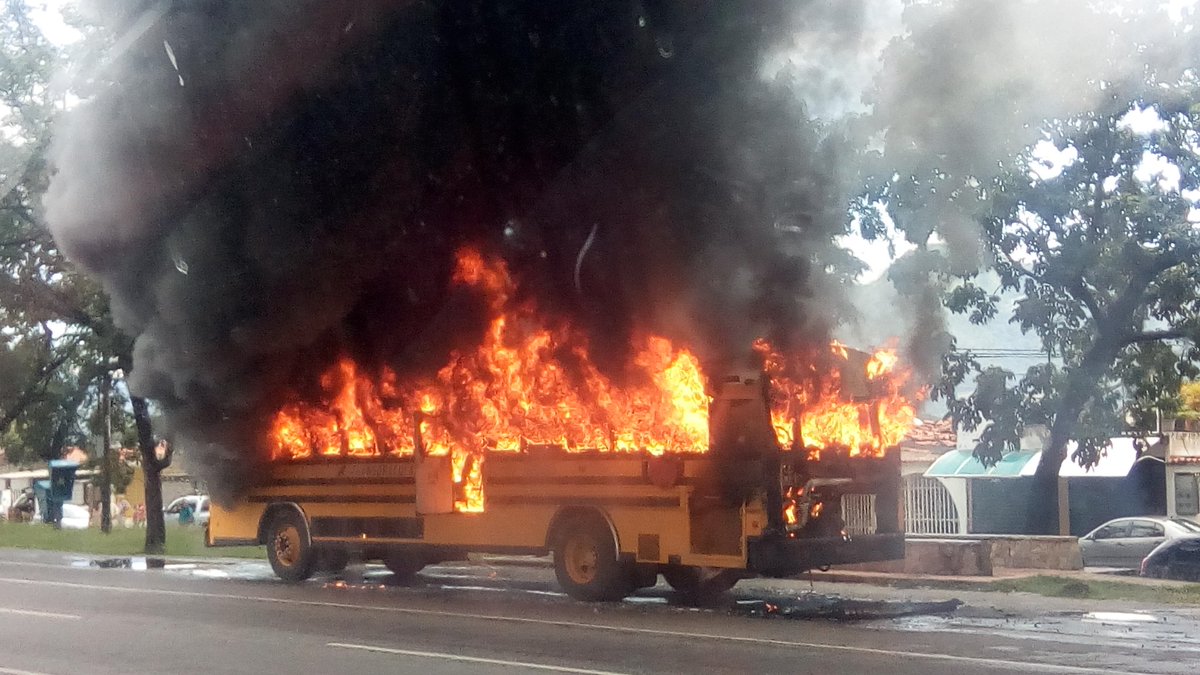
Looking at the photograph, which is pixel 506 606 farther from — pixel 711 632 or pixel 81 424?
pixel 81 424

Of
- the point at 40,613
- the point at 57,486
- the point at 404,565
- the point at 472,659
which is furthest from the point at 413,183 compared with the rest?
A: the point at 57,486

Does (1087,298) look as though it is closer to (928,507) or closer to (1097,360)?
(1097,360)

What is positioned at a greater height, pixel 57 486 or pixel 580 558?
pixel 57 486

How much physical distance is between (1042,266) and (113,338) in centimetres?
1595

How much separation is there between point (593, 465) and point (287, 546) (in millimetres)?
5138

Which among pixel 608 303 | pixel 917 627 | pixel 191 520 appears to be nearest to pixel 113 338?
pixel 608 303

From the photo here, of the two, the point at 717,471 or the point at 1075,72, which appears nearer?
the point at 717,471

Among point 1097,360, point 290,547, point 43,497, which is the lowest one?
point 290,547

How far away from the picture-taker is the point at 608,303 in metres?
15.5

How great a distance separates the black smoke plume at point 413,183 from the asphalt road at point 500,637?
3.12 metres

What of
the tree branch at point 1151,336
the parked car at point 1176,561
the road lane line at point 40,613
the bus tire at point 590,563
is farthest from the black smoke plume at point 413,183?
the parked car at point 1176,561

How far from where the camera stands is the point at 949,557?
669 inches

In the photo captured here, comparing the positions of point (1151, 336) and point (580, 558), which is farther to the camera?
point (1151, 336)

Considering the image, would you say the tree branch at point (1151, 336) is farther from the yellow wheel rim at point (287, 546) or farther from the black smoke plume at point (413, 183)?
the yellow wheel rim at point (287, 546)
